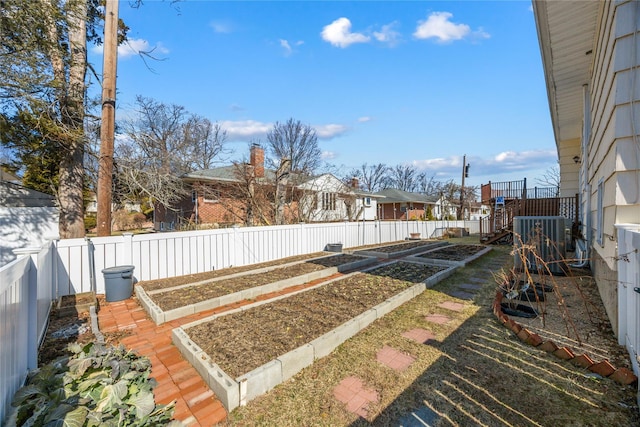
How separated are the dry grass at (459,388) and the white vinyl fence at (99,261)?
176 centimetres

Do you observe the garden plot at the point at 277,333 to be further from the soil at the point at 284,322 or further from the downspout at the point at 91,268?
the downspout at the point at 91,268

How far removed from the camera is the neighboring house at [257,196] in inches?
472

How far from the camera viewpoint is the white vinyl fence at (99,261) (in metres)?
2.01

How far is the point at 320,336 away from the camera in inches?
130

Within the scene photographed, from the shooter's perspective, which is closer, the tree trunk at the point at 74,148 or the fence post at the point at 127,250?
the fence post at the point at 127,250

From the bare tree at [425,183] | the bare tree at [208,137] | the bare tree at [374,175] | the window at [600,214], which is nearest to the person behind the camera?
the window at [600,214]

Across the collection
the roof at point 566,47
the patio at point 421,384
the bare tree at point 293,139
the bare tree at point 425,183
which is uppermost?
the bare tree at point 293,139

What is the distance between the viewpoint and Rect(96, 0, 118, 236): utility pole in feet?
21.5

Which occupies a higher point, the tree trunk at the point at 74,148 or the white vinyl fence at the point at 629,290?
the tree trunk at the point at 74,148

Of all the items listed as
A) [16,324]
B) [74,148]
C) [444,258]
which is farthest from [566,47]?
[74,148]

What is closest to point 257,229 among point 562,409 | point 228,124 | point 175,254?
point 175,254

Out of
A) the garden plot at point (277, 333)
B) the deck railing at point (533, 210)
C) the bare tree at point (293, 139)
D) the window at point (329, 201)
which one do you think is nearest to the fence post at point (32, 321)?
the garden plot at point (277, 333)

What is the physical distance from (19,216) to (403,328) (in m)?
10.1

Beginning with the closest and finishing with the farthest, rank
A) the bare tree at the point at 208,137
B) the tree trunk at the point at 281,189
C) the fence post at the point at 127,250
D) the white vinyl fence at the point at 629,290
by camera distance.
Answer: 1. the white vinyl fence at the point at 629,290
2. the fence post at the point at 127,250
3. the tree trunk at the point at 281,189
4. the bare tree at the point at 208,137
